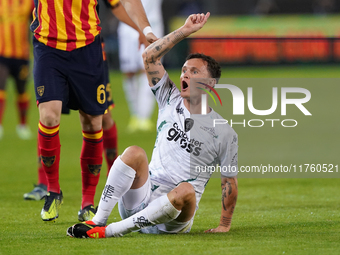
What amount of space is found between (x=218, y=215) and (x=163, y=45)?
1.55 metres

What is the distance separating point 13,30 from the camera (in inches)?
353

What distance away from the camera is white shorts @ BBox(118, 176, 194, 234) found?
4.05 meters

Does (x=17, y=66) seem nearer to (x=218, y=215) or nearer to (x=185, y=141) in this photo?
(x=218, y=215)

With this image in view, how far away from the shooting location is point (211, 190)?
648 cm

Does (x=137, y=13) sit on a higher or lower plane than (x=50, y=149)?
higher

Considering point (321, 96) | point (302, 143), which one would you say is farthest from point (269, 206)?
point (321, 96)

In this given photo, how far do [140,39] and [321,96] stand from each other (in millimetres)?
11812

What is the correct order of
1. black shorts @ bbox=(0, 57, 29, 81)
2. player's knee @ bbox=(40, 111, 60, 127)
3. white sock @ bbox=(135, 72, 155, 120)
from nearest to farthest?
1. player's knee @ bbox=(40, 111, 60, 127)
2. black shorts @ bbox=(0, 57, 29, 81)
3. white sock @ bbox=(135, 72, 155, 120)

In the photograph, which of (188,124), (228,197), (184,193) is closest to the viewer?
(184,193)

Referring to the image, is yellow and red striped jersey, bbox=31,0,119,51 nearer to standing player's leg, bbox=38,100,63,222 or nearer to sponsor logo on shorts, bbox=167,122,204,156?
standing player's leg, bbox=38,100,63,222

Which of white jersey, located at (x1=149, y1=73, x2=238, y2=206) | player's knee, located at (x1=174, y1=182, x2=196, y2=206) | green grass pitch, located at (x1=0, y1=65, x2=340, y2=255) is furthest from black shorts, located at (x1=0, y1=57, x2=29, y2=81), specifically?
player's knee, located at (x1=174, y1=182, x2=196, y2=206)

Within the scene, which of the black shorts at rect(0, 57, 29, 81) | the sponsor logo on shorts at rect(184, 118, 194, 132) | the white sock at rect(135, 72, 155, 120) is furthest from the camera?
the white sock at rect(135, 72, 155, 120)

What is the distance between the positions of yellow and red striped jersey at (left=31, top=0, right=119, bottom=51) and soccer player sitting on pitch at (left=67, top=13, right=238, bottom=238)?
735 millimetres

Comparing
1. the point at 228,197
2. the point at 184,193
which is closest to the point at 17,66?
the point at 228,197
